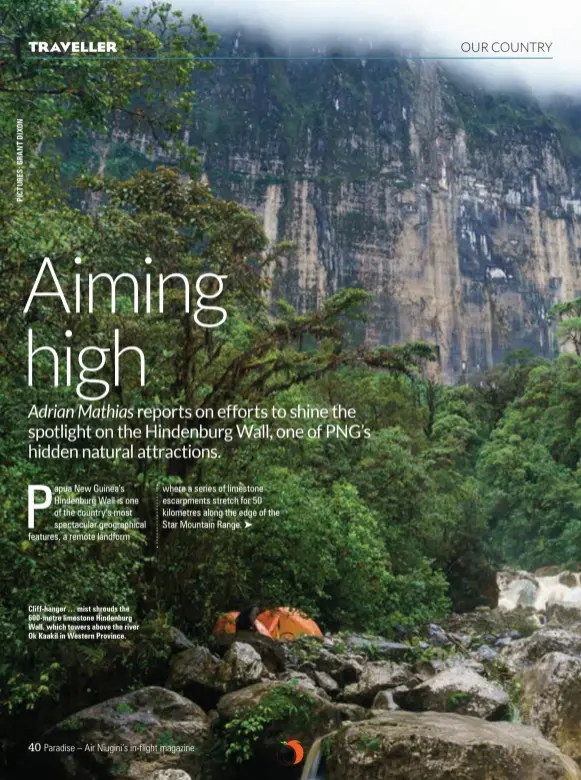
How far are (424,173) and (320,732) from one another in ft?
262

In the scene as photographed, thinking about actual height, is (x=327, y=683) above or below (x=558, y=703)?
below

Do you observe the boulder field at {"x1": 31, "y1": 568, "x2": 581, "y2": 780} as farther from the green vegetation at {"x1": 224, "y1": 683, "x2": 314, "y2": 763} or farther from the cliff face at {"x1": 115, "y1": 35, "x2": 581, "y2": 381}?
the cliff face at {"x1": 115, "y1": 35, "x2": 581, "y2": 381}

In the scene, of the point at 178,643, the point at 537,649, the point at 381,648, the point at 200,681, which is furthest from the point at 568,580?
the point at 200,681

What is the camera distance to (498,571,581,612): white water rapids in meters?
30.6

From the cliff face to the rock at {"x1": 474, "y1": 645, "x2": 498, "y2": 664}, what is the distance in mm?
42638

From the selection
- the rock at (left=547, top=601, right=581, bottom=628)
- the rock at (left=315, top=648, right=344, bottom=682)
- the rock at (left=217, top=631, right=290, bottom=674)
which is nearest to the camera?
the rock at (left=217, top=631, right=290, bottom=674)

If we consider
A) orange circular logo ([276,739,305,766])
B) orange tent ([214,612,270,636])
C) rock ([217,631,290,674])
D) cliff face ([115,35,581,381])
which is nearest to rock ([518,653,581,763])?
orange circular logo ([276,739,305,766])

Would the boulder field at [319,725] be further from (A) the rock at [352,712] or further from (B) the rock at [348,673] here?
(B) the rock at [348,673]

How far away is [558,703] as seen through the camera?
8.74 m

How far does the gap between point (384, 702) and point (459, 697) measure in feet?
3.24

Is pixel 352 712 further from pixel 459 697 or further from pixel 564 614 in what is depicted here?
pixel 564 614

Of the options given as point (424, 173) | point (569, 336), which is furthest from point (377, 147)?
point (569, 336)

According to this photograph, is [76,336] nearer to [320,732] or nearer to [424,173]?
[320,732]

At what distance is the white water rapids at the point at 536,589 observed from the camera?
3059 centimetres
